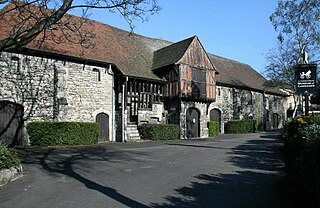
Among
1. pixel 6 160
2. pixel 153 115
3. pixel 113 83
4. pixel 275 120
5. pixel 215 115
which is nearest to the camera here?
pixel 6 160

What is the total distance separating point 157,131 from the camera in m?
19.5

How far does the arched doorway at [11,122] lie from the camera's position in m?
15.5

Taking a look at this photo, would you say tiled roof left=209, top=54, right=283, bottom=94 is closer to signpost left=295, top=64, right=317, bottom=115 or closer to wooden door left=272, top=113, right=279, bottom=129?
wooden door left=272, top=113, right=279, bottom=129

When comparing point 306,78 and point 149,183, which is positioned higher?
point 306,78

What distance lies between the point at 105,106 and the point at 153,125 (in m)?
3.65

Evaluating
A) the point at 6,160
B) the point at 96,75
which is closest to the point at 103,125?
the point at 96,75

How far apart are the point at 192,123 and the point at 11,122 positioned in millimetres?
13229

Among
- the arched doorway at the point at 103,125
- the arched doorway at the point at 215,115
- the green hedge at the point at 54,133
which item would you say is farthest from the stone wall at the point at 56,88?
the arched doorway at the point at 215,115

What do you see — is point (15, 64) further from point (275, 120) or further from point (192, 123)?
point (275, 120)

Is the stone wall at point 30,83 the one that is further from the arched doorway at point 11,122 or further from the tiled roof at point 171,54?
the tiled roof at point 171,54

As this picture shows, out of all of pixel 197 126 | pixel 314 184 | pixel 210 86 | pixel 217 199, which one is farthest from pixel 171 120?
pixel 314 184

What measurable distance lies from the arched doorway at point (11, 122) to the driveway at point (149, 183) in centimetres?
604

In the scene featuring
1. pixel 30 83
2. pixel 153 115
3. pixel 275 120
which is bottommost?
pixel 275 120

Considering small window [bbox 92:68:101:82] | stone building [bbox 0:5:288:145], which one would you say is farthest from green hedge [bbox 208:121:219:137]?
small window [bbox 92:68:101:82]
